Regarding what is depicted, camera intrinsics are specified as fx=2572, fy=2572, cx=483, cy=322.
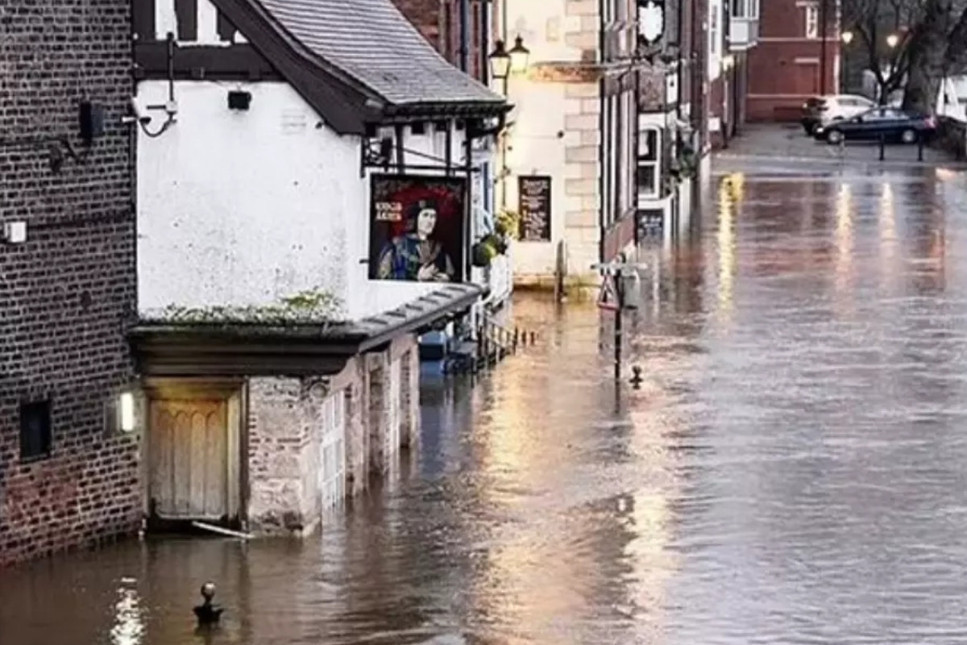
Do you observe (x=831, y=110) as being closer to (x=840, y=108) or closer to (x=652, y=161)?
(x=840, y=108)

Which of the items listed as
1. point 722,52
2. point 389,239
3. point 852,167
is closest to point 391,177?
point 389,239

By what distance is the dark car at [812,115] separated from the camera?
94625 millimetres

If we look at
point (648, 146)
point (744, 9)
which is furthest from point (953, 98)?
point (648, 146)

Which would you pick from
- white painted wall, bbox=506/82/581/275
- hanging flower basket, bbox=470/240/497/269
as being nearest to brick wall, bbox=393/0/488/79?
hanging flower basket, bbox=470/240/497/269

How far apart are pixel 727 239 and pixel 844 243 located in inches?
114

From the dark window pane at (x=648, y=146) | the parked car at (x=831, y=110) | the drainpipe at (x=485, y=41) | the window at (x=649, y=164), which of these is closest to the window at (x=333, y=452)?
the drainpipe at (x=485, y=41)

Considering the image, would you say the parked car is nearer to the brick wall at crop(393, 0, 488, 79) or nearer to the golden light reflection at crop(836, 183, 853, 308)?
the golden light reflection at crop(836, 183, 853, 308)

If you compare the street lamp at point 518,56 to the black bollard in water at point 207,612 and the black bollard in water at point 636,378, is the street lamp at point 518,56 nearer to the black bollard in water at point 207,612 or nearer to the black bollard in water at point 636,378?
the black bollard in water at point 636,378

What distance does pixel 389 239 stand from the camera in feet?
81.0

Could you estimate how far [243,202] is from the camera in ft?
79.7

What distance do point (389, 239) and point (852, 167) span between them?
2197 inches

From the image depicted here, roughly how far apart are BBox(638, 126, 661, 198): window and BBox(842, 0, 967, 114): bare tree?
112 ft

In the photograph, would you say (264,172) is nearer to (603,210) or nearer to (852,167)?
(603,210)

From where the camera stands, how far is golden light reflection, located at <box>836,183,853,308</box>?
46250mm
